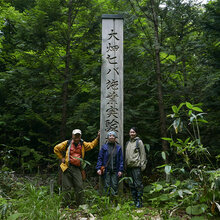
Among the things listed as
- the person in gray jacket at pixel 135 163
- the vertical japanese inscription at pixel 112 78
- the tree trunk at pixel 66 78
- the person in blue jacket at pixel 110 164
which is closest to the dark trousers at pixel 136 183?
the person in gray jacket at pixel 135 163

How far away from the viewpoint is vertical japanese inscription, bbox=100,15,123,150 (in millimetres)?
5562

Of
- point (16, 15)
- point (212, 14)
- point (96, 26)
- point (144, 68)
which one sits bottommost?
point (144, 68)

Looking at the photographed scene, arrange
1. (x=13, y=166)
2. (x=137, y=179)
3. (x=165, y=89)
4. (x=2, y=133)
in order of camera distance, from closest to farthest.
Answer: (x=137, y=179) → (x=165, y=89) → (x=13, y=166) → (x=2, y=133)

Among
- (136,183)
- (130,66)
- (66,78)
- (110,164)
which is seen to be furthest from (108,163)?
(130,66)

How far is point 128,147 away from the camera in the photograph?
4895 millimetres

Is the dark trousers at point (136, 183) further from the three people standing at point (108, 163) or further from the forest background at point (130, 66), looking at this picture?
the forest background at point (130, 66)

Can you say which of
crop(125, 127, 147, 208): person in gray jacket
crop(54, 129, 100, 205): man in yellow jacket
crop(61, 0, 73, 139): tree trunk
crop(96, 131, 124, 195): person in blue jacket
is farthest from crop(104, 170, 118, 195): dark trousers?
crop(61, 0, 73, 139): tree trunk

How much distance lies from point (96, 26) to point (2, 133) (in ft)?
19.4

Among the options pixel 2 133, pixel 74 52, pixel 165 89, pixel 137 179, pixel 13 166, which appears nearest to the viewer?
pixel 137 179

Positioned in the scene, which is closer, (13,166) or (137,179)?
(137,179)

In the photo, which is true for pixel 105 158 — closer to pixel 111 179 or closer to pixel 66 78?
pixel 111 179

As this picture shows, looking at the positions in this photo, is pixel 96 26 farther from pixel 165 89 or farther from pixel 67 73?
pixel 165 89

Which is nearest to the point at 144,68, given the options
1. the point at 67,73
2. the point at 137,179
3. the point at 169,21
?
the point at 169,21

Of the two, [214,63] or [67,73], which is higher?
[214,63]
